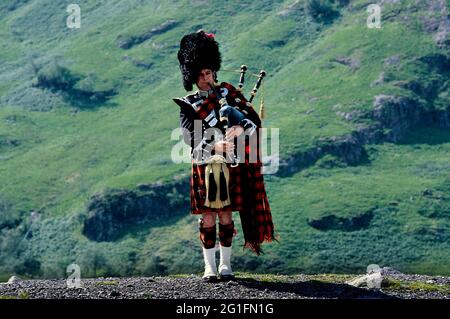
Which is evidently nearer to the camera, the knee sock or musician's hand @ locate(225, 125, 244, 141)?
musician's hand @ locate(225, 125, 244, 141)

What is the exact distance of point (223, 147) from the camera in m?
20.4

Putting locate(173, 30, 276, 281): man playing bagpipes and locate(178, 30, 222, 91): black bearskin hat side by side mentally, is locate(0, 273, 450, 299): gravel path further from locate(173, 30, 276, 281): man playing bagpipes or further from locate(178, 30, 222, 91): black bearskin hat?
locate(178, 30, 222, 91): black bearskin hat

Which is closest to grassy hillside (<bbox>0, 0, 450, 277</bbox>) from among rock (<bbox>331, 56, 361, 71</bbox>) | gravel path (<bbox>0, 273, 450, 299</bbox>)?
rock (<bbox>331, 56, 361, 71</bbox>)

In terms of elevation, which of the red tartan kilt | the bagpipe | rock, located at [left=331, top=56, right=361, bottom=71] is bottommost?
the red tartan kilt

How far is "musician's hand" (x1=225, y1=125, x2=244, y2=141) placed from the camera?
20.5 m

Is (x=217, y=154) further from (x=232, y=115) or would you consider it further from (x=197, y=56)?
(x=197, y=56)

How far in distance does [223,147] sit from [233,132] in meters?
0.31

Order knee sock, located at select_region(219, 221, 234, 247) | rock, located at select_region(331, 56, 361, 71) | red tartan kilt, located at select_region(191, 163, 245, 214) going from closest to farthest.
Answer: red tartan kilt, located at select_region(191, 163, 245, 214)
knee sock, located at select_region(219, 221, 234, 247)
rock, located at select_region(331, 56, 361, 71)

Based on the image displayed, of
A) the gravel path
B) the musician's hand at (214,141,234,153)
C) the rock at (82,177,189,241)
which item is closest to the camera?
the gravel path

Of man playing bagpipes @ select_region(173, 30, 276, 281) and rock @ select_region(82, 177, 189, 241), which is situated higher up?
man playing bagpipes @ select_region(173, 30, 276, 281)

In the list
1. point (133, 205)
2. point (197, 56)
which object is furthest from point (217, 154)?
point (133, 205)

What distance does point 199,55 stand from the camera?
20.9 m
